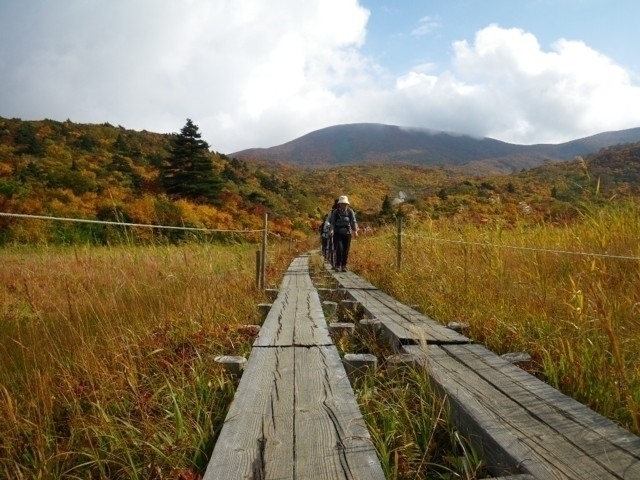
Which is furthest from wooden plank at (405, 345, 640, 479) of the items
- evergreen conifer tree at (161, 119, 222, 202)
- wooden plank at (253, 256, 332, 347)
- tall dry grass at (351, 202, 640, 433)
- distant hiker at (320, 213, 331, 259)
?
evergreen conifer tree at (161, 119, 222, 202)

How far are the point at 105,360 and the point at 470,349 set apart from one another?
2366 millimetres

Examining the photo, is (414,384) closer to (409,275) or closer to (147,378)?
(147,378)

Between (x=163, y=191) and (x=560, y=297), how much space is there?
76.9 ft

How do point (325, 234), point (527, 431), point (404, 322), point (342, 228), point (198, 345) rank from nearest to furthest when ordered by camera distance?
1. point (527, 431)
2. point (198, 345)
3. point (404, 322)
4. point (342, 228)
5. point (325, 234)

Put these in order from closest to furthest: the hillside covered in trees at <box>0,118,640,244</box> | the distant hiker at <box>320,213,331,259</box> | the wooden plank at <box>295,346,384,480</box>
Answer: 1. the wooden plank at <box>295,346,384,480</box>
2. the distant hiker at <box>320,213,331,259</box>
3. the hillside covered in trees at <box>0,118,640,244</box>

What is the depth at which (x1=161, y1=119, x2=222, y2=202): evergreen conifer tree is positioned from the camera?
78.7 ft

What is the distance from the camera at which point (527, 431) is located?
1.66 metres

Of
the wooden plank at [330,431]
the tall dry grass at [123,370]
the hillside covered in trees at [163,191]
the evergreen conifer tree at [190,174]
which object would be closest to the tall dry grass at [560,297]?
the wooden plank at [330,431]

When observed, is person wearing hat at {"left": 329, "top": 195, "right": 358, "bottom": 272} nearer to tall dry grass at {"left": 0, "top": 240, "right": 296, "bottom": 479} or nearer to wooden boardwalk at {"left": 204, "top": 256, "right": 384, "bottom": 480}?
tall dry grass at {"left": 0, "top": 240, "right": 296, "bottom": 479}

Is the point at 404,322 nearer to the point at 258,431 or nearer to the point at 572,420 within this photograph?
the point at 572,420

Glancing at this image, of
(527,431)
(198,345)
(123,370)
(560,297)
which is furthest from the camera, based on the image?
(560,297)

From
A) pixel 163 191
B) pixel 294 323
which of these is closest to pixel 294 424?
pixel 294 323

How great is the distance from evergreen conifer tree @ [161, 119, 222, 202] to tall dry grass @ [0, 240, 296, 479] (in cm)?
1945

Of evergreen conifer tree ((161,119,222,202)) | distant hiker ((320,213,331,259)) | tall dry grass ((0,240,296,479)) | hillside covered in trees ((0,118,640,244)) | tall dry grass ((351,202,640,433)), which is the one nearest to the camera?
tall dry grass ((0,240,296,479))
